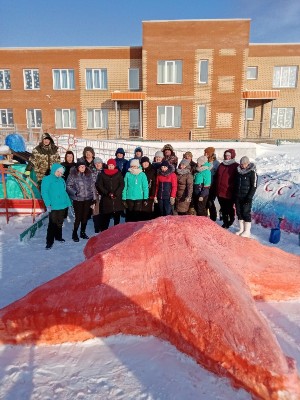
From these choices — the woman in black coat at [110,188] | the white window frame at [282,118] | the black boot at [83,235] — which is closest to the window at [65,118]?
the white window frame at [282,118]

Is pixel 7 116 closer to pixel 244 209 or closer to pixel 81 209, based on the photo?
pixel 81 209

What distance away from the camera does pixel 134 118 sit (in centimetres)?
2261

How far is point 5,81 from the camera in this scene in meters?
23.2

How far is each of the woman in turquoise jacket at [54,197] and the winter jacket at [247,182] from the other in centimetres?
345

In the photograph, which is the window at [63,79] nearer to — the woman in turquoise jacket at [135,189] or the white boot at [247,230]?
the woman in turquoise jacket at [135,189]

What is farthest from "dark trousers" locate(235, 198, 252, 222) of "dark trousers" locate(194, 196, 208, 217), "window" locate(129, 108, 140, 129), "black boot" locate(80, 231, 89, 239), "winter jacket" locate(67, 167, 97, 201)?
"window" locate(129, 108, 140, 129)

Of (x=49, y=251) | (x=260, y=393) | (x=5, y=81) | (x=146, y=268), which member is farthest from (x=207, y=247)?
(x=5, y=81)

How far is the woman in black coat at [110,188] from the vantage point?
240 inches

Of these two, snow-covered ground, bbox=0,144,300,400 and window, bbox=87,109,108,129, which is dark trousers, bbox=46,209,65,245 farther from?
window, bbox=87,109,108,129

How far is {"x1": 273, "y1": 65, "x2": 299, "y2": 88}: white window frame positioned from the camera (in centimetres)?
2306

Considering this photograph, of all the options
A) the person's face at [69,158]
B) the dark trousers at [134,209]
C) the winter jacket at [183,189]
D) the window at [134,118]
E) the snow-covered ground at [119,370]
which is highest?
the window at [134,118]

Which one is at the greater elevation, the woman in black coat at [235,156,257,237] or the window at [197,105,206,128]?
the window at [197,105,206,128]

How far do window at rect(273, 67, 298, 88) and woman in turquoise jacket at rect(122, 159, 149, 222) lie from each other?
2146cm

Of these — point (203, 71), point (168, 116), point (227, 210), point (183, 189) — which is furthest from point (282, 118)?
point (183, 189)
